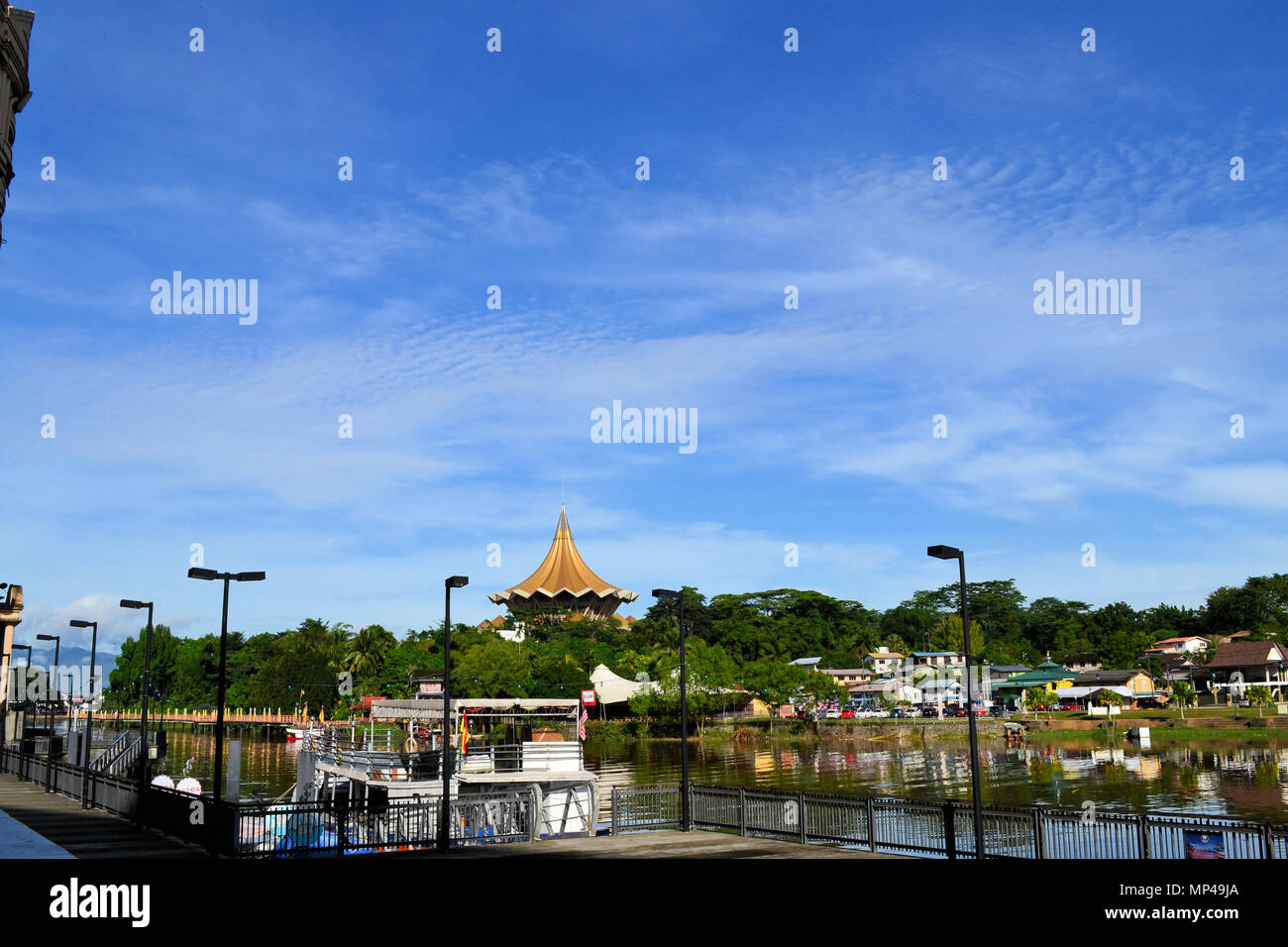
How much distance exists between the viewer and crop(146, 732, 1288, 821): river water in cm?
5075

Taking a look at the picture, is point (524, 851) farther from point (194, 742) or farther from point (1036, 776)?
point (194, 742)

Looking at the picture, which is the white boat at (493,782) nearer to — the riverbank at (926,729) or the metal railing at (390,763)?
the metal railing at (390,763)

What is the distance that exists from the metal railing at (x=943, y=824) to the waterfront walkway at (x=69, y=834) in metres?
11.8

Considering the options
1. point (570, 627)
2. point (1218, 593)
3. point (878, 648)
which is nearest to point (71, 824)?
point (570, 627)

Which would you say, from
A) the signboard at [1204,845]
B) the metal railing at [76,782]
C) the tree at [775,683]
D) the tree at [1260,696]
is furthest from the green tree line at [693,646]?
the signboard at [1204,845]

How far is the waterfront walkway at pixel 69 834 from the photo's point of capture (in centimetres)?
2456

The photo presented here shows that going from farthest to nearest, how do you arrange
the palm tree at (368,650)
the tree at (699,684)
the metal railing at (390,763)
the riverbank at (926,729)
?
the palm tree at (368,650), the tree at (699,684), the riverbank at (926,729), the metal railing at (390,763)

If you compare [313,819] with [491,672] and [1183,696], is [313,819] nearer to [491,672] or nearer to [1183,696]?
[491,672]

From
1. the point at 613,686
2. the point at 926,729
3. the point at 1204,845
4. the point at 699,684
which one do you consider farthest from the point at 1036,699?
the point at 1204,845

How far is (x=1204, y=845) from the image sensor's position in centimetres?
1991

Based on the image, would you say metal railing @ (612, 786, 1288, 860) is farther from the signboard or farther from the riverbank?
the riverbank

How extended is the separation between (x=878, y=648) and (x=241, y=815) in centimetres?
16218

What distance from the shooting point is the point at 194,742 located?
117 m
